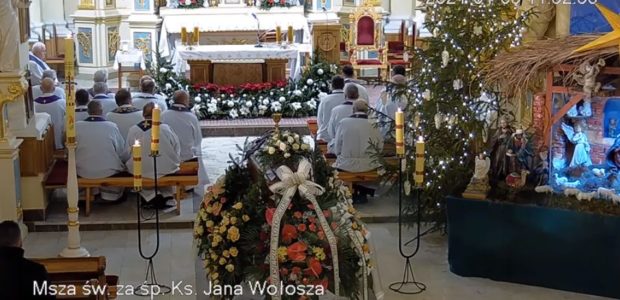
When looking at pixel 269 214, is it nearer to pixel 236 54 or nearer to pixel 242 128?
pixel 242 128

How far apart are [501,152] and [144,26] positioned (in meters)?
11.1

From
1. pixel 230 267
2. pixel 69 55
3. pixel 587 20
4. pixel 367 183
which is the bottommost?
pixel 367 183

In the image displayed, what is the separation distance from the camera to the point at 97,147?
10.8 metres

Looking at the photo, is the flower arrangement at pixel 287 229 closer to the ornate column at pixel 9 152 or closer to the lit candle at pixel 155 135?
the lit candle at pixel 155 135

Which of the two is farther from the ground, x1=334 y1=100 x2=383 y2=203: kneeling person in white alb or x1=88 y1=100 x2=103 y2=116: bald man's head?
x1=88 y1=100 x2=103 y2=116: bald man's head

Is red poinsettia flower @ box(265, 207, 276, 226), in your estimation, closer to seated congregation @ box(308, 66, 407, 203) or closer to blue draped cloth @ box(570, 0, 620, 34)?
seated congregation @ box(308, 66, 407, 203)

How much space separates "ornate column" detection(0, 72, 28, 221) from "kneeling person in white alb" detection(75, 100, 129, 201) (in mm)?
828

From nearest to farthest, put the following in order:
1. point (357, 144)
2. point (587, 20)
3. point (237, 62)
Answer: point (587, 20)
point (357, 144)
point (237, 62)

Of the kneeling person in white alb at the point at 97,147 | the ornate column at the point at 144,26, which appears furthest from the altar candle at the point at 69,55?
the ornate column at the point at 144,26

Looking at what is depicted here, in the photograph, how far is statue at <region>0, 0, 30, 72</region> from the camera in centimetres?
958

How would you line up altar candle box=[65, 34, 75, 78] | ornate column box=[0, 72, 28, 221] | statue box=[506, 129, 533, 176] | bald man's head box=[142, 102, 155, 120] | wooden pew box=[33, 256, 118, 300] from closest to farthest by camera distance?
wooden pew box=[33, 256, 118, 300] < altar candle box=[65, 34, 75, 78] < statue box=[506, 129, 533, 176] < ornate column box=[0, 72, 28, 221] < bald man's head box=[142, 102, 155, 120]

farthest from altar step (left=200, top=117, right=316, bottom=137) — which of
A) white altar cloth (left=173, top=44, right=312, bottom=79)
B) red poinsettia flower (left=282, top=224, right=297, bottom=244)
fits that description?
red poinsettia flower (left=282, top=224, right=297, bottom=244)

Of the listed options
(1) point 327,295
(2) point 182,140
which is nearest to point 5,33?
(2) point 182,140

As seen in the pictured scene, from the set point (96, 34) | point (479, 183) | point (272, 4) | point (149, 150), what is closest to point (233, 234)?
point (479, 183)
